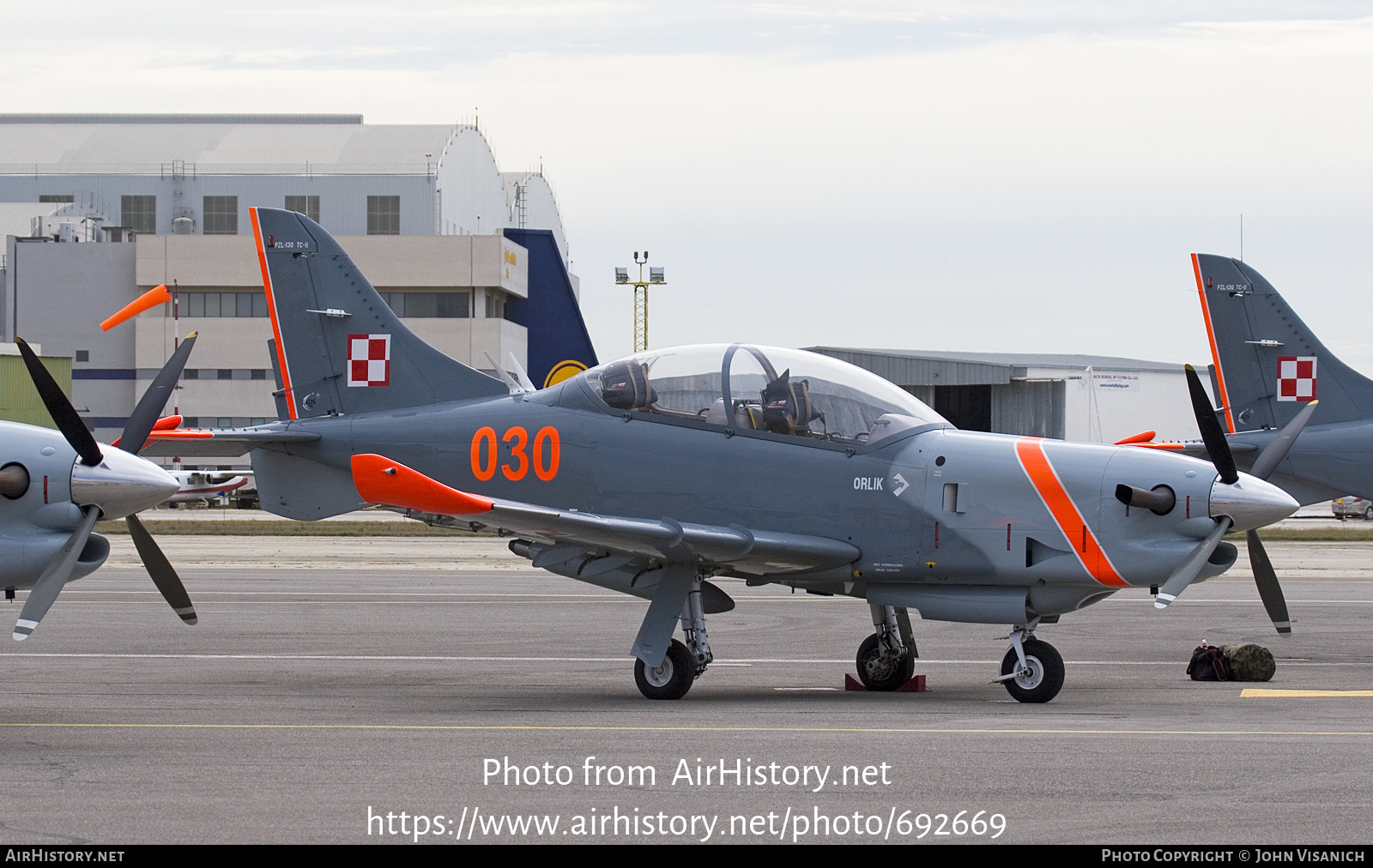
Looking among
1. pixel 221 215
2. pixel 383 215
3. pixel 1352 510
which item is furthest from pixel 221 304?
pixel 1352 510

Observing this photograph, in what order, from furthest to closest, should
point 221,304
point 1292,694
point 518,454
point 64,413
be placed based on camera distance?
point 221,304 < point 518,454 < point 1292,694 < point 64,413

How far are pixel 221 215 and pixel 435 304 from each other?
12.8 meters

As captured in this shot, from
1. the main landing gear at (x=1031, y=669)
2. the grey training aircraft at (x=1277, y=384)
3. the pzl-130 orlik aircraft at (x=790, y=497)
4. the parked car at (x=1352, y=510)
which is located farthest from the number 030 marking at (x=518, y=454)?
the parked car at (x=1352, y=510)

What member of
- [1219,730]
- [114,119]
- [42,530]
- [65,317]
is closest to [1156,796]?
[1219,730]

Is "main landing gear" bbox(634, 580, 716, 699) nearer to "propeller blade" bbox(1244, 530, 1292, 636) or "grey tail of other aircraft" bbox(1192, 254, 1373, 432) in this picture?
"propeller blade" bbox(1244, 530, 1292, 636)

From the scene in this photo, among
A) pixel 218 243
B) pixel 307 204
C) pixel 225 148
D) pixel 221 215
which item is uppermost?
pixel 225 148

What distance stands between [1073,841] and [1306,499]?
1095 centimetres

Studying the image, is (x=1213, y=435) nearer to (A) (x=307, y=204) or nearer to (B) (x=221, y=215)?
(A) (x=307, y=204)

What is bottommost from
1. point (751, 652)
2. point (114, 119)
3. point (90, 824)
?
point (751, 652)

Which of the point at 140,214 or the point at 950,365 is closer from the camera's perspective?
the point at 950,365

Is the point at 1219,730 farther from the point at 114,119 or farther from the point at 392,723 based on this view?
the point at 114,119

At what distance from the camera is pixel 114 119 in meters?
81.0

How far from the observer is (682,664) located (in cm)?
1201

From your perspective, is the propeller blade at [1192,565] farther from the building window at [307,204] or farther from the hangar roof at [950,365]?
the building window at [307,204]
